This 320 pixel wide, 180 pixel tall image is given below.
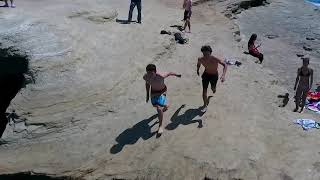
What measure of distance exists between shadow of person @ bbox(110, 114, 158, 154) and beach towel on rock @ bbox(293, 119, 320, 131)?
111 inches

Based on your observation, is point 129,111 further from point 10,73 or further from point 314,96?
point 314,96

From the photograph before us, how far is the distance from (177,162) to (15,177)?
3.28 metres

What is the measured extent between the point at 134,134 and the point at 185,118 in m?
1.06

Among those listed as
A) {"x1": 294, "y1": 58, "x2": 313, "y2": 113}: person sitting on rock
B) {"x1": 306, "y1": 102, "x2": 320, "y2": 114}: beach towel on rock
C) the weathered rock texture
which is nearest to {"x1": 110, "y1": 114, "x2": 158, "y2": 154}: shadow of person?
the weathered rock texture

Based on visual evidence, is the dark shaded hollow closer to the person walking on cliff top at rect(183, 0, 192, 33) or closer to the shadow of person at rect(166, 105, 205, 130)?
the shadow of person at rect(166, 105, 205, 130)

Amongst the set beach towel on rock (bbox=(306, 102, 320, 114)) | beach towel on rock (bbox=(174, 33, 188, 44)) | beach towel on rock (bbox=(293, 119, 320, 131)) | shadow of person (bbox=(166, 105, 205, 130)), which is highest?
beach towel on rock (bbox=(174, 33, 188, 44))

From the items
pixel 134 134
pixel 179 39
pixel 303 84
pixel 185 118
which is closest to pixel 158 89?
pixel 185 118

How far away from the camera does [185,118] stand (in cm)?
1013

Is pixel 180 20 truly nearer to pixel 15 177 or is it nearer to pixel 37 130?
pixel 37 130

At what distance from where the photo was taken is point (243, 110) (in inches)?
402

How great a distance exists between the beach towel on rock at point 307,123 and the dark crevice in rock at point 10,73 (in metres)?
6.16

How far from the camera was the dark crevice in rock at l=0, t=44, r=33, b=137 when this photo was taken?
12.1 metres

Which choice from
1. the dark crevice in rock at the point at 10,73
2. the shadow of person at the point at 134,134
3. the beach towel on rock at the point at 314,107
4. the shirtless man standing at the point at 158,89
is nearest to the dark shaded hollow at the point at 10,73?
the dark crevice in rock at the point at 10,73

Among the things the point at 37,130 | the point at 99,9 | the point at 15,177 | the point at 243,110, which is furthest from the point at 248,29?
the point at 15,177
